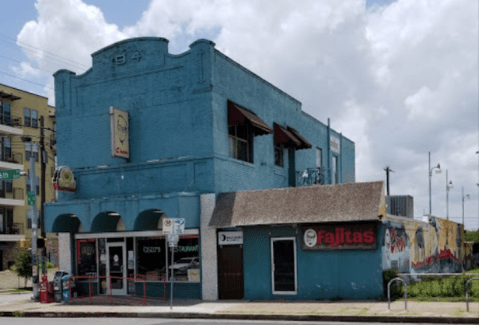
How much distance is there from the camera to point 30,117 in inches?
2174

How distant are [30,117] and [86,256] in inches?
1338

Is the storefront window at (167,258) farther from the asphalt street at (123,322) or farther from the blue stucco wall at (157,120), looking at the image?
the asphalt street at (123,322)

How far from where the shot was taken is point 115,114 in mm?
23016

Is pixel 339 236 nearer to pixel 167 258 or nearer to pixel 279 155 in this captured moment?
pixel 167 258

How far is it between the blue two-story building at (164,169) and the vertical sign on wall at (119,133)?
5 centimetres

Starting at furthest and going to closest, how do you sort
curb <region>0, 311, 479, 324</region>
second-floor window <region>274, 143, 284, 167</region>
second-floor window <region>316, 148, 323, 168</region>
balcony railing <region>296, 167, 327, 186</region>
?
second-floor window <region>316, 148, 323, 168</region>, balcony railing <region>296, 167, 327, 186</region>, second-floor window <region>274, 143, 284, 167</region>, curb <region>0, 311, 479, 324</region>

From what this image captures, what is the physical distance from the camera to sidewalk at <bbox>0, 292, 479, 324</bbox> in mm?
15195

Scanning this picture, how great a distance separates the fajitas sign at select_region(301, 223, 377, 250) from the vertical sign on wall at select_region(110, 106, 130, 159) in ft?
25.3

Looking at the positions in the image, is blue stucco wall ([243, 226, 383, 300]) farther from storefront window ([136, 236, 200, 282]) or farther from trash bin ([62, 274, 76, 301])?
trash bin ([62, 274, 76, 301])

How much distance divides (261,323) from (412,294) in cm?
541

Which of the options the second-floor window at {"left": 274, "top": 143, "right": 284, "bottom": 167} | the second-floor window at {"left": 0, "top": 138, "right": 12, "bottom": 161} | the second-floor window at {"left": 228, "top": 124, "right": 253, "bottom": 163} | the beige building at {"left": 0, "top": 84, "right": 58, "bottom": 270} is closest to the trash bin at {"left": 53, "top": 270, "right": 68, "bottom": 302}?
the second-floor window at {"left": 228, "top": 124, "right": 253, "bottom": 163}

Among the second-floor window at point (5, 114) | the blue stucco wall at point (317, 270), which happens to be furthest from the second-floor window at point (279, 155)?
the second-floor window at point (5, 114)

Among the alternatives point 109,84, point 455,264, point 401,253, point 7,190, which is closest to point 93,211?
point 109,84

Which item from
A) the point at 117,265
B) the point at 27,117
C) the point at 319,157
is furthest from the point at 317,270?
the point at 27,117
